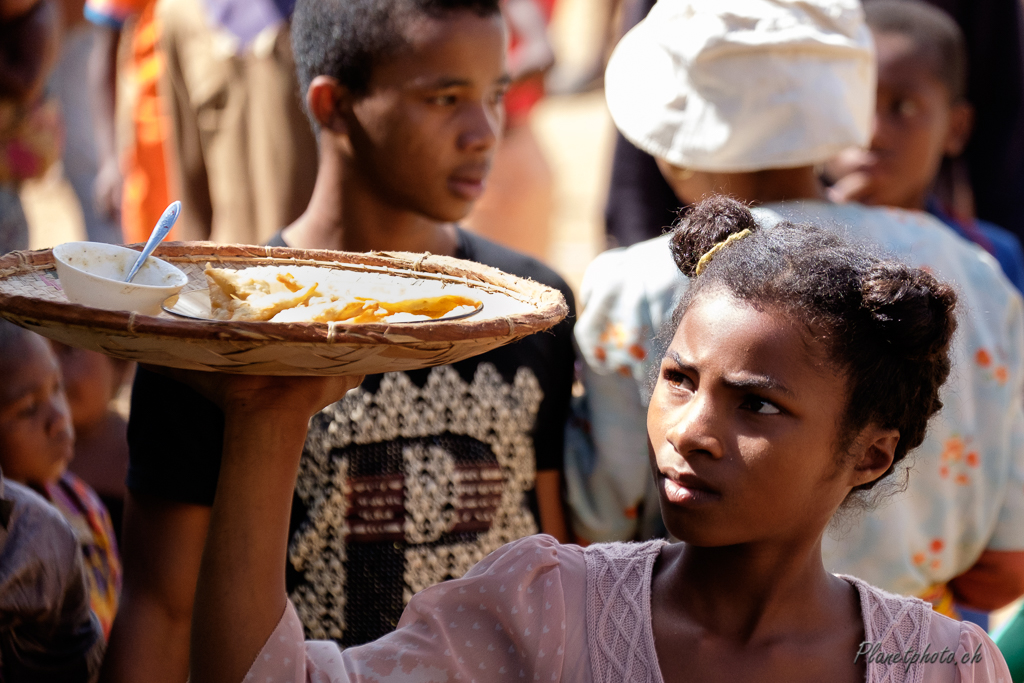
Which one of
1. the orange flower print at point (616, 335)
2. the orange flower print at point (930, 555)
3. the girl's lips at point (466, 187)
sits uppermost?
the girl's lips at point (466, 187)

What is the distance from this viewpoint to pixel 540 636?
1504mm

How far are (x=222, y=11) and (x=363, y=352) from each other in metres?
2.68

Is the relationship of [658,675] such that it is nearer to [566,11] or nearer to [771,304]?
[771,304]

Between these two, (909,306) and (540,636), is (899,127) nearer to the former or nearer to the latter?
(909,306)

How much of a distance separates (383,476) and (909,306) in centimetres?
96

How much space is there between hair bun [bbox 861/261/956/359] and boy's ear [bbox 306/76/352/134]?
1.21 m

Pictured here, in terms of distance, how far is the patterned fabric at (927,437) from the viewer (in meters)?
2.19

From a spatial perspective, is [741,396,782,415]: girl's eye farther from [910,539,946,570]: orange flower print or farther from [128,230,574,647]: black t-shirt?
[910,539,946,570]: orange flower print

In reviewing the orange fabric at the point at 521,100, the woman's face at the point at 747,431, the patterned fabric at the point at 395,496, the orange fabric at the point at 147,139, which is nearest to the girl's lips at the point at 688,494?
the woman's face at the point at 747,431

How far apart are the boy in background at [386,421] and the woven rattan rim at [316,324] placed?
272 millimetres

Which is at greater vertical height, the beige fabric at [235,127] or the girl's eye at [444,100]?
the girl's eye at [444,100]

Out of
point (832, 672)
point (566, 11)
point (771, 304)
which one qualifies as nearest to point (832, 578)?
point (832, 672)

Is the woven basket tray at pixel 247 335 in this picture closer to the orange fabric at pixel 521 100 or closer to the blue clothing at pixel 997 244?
the blue clothing at pixel 997 244

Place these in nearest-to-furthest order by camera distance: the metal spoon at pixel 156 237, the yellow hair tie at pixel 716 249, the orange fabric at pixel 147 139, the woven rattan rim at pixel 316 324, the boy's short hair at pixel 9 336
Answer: the woven rattan rim at pixel 316 324, the metal spoon at pixel 156 237, the yellow hair tie at pixel 716 249, the boy's short hair at pixel 9 336, the orange fabric at pixel 147 139
